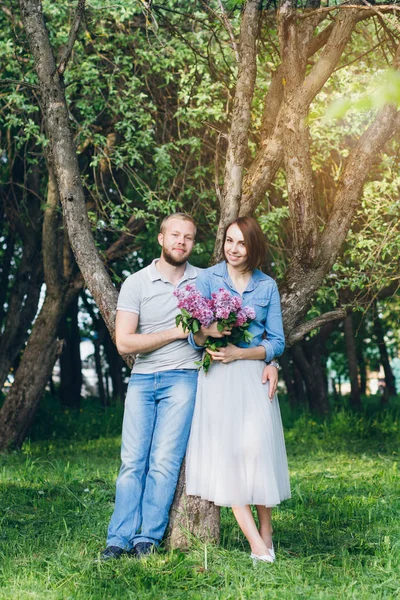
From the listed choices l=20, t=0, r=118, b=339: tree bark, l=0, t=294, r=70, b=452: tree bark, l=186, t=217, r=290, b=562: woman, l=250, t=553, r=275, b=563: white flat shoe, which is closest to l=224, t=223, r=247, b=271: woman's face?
l=186, t=217, r=290, b=562: woman

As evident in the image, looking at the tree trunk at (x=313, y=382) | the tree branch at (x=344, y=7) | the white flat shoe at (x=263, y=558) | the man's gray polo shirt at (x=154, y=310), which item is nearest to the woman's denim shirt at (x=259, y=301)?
the man's gray polo shirt at (x=154, y=310)

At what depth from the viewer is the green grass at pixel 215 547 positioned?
4.18m

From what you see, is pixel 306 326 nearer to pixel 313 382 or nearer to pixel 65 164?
pixel 65 164

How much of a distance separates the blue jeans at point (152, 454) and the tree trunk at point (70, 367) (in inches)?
494

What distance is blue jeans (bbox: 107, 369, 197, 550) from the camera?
15.8ft

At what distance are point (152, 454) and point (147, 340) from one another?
0.72 meters

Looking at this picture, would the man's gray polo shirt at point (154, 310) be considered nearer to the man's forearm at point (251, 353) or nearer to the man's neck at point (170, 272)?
the man's neck at point (170, 272)

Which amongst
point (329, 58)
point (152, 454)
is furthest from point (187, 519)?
point (329, 58)

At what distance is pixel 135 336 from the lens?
15.8 feet

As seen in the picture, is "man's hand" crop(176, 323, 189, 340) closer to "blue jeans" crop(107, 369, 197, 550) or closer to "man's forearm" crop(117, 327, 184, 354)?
"man's forearm" crop(117, 327, 184, 354)

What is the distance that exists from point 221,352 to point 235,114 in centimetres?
189

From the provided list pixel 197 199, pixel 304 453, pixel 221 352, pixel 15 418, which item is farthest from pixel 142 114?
pixel 221 352

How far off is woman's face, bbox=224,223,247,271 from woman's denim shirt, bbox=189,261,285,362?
0.13 m

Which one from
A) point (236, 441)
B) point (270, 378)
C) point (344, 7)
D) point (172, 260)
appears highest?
point (344, 7)
